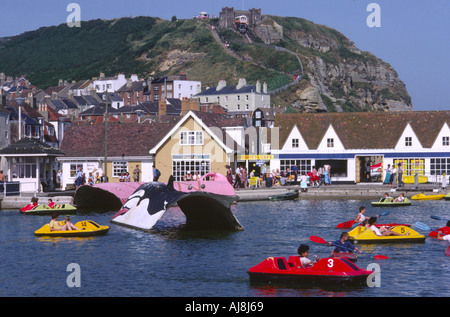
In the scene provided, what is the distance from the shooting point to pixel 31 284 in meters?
28.9

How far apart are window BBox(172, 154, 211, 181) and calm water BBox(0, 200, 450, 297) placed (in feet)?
82.7

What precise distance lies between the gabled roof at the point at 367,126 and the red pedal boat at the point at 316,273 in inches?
2166

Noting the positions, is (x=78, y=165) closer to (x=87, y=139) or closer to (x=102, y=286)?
(x=87, y=139)

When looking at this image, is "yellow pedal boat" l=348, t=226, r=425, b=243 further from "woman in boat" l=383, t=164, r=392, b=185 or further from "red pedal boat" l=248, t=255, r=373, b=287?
"woman in boat" l=383, t=164, r=392, b=185

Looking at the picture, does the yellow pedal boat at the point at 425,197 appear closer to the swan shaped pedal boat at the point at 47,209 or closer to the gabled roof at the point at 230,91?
the swan shaped pedal boat at the point at 47,209

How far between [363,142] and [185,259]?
5174cm

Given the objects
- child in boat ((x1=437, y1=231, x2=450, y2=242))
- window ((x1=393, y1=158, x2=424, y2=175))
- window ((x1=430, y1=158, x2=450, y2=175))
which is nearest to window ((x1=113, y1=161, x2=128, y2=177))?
window ((x1=393, y1=158, x2=424, y2=175))

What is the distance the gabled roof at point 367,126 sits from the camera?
266 ft

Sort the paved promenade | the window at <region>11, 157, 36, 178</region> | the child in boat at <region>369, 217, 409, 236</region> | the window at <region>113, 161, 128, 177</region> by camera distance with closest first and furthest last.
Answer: the child in boat at <region>369, 217, 409, 236</region>
the window at <region>11, 157, 36, 178</region>
the paved promenade
the window at <region>113, 161, 128, 177</region>

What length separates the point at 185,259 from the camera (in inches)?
1348

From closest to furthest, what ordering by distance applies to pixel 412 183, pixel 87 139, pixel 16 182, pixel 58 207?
pixel 58 207 → pixel 16 182 → pixel 412 183 → pixel 87 139

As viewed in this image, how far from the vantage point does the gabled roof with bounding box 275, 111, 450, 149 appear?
81188mm

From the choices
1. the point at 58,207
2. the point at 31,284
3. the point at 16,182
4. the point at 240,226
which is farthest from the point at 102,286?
the point at 16,182

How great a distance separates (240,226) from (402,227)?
420 inches
